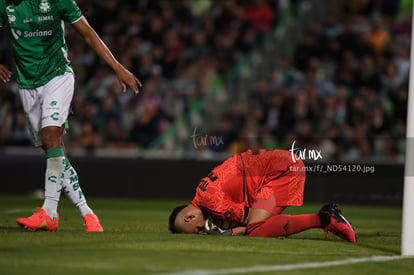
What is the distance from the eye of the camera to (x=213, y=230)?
727cm

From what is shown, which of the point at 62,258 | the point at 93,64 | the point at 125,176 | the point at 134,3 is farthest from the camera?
the point at 134,3

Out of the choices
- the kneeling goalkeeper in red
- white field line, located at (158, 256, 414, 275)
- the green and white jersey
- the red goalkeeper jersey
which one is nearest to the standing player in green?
the green and white jersey

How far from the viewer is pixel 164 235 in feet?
23.3

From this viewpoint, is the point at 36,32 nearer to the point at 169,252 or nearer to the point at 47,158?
→ the point at 47,158

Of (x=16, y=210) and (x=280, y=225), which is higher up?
(x=280, y=225)

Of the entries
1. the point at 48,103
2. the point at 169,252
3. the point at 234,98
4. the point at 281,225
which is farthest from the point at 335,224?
the point at 234,98

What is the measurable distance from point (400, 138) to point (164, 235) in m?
8.20

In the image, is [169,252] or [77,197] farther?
[77,197]

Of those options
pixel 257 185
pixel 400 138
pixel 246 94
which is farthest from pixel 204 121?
pixel 257 185

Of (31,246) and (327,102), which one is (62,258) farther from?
(327,102)

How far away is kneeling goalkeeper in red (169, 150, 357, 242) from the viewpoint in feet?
23.5

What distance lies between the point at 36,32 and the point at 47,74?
388 mm

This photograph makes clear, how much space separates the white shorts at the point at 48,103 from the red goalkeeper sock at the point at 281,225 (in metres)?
1.98

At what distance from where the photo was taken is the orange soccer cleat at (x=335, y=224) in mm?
7051
